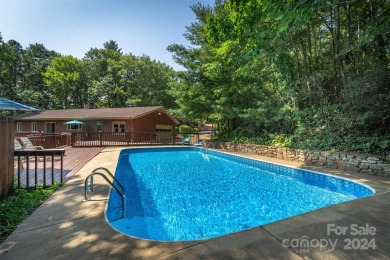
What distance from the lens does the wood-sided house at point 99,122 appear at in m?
18.7

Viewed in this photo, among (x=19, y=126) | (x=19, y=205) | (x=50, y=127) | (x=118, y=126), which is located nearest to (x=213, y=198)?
(x=19, y=205)

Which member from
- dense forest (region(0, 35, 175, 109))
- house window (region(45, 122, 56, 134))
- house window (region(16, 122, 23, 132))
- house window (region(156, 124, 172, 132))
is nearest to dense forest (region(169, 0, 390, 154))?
house window (region(156, 124, 172, 132))

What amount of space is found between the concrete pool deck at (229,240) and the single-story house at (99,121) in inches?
601

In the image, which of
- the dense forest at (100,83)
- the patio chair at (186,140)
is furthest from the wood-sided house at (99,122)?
the dense forest at (100,83)

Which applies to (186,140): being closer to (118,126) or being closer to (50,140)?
(118,126)

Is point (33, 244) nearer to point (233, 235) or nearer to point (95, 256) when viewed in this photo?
point (95, 256)

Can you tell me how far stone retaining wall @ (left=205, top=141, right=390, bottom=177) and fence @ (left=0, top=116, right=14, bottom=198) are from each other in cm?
972

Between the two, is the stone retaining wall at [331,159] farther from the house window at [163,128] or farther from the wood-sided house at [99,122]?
the house window at [163,128]

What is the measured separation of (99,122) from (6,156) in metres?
16.2

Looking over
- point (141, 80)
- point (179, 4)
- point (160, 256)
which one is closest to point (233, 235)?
point (160, 256)

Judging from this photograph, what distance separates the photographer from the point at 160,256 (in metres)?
2.16

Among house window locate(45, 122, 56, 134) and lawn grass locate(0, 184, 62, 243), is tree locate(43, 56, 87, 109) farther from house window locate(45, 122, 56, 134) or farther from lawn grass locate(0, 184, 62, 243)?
lawn grass locate(0, 184, 62, 243)

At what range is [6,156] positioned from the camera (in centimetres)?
420

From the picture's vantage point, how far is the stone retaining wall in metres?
6.34
